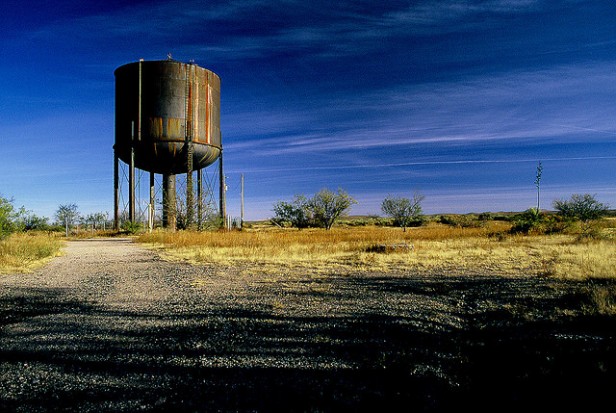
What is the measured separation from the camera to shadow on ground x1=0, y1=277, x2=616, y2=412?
240cm

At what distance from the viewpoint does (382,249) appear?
13164 mm

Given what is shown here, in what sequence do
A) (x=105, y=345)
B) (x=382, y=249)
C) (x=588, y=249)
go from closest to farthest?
(x=105, y=345)
(x=588, y=249)
(x=382, y=249)

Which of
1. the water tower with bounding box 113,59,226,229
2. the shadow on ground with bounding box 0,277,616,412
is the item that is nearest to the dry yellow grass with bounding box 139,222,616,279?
the shadow on ground with bounding box 0,277,616,412

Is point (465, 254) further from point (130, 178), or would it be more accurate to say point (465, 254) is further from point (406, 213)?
point (406, 213)

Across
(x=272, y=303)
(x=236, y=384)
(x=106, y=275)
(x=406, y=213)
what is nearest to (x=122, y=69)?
(x=106, y=275)

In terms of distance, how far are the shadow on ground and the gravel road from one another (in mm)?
14

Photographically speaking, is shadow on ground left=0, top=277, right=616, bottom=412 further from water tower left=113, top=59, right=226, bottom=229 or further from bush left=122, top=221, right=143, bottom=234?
bush left=122, top=221, right=143, bottom=234

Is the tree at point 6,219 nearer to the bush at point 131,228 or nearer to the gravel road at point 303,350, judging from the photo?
the gravel road at point 303,350

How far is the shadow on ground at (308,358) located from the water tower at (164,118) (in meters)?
18.2

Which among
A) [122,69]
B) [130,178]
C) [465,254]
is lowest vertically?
[465,254]

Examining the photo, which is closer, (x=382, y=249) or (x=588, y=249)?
(x=588, y=249)

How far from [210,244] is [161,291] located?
9053 millimetres

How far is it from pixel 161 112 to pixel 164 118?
41 cm

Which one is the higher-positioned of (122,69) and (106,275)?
(122,69)
